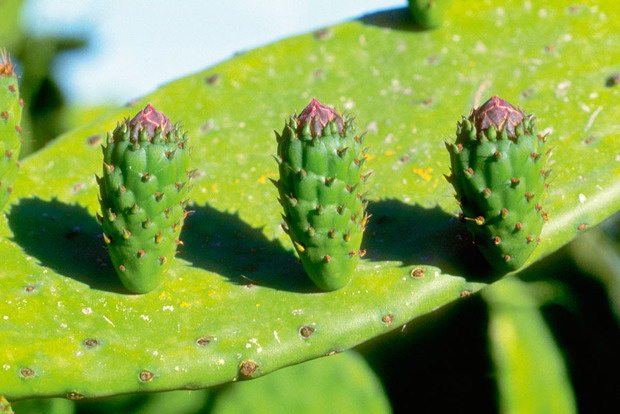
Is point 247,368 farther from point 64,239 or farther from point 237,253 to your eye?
point 64,239

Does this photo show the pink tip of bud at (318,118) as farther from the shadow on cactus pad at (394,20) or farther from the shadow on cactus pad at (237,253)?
the shadow on cactus pad at (394,20)

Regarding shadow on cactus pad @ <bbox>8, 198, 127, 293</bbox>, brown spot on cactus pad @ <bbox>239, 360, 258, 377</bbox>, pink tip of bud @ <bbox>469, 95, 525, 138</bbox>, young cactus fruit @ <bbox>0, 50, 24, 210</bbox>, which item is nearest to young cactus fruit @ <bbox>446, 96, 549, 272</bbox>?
pink tip of bud @ <bbox>469, 95, 525, 138</bbox>

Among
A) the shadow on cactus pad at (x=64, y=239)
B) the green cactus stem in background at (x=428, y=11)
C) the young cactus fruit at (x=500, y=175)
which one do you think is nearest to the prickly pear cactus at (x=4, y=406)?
the shadow on cactus pad at (x=64, y=239)

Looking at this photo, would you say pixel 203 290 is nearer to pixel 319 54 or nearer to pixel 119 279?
pixel 119 279

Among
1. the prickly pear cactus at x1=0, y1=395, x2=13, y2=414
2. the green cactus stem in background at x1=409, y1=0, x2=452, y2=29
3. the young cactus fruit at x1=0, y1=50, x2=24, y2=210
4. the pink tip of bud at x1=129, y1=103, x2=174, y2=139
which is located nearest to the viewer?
the prickly pear cactus at x1=0, y1=395, x2=13, y2=414

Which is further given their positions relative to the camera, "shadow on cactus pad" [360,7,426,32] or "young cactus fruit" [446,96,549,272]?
"shadow on cactus pad" [360,7,426,32]

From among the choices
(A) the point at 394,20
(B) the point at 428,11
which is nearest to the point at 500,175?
(B) the point at 428,11

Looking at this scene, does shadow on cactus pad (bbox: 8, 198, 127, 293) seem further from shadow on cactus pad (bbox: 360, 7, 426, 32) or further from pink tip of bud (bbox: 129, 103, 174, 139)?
shadow on cactus pad (bbox: 360, 7, 426, 32)
